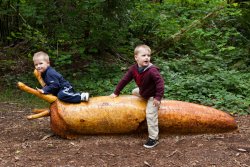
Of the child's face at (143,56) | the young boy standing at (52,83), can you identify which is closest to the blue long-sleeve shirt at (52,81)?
the young boy standing at (52,83)

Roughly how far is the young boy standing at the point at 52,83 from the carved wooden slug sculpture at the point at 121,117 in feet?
0.26

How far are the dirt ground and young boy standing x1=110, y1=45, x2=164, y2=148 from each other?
7.1 inches

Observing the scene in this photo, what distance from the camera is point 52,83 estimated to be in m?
4.88

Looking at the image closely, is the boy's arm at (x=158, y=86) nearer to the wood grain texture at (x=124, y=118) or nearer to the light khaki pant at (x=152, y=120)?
the light khaki pant at (x=152, y=120)

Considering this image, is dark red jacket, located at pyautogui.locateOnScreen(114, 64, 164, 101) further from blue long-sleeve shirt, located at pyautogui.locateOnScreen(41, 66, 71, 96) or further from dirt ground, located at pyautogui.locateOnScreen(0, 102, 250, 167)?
blue long-sleeve shirt, located at pyautogui.locateOnScreen(41, 66, 71, 96)

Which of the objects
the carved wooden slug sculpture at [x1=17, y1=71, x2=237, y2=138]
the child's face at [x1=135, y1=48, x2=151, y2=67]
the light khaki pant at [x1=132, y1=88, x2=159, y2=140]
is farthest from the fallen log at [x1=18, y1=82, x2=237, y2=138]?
the child's face at [x1=135, y1=48, x2=151, y2=67]

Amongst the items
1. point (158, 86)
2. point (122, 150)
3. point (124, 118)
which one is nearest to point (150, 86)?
point (158, 86)

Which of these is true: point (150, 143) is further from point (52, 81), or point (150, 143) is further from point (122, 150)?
point (52, 81)

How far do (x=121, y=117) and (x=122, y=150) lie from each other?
1.75 ft

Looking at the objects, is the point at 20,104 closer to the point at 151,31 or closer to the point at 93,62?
the point at 93,62

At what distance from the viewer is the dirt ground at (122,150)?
4.06 meters

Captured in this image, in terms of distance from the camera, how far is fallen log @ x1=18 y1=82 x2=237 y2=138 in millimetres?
4824

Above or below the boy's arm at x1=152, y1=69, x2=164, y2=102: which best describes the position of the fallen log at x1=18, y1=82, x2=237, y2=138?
below

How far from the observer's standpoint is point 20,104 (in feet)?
22.9
